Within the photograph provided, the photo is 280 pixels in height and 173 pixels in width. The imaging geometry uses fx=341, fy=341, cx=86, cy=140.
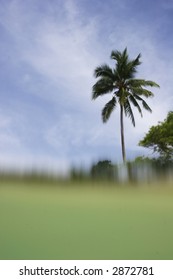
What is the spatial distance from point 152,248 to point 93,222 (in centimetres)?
198

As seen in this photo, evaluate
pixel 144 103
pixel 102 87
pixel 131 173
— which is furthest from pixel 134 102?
Answer: pixel 131 173

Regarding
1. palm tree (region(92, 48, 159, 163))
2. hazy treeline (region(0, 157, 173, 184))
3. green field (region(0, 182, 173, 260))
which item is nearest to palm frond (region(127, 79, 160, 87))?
palm tree (region(92, 48, 159, 163))

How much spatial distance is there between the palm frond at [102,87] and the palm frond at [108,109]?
78cm

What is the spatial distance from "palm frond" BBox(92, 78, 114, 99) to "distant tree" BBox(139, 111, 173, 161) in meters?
4.38

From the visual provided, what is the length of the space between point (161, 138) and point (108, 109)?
469 cm

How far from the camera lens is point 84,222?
954 centimetres

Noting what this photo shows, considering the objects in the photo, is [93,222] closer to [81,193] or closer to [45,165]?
[81,193]

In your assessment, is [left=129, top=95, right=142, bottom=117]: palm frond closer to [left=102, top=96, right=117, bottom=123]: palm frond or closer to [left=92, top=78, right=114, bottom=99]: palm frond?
[left=102, top=96, right=117, bottom=123]: palm frond

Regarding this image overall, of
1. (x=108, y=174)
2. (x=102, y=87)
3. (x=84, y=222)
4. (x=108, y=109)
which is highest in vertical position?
(x=102, y=87)

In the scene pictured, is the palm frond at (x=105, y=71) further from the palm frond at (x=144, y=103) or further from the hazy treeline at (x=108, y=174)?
the hazy treeline at (x=108, y=174)

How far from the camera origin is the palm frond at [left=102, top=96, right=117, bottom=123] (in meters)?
17.6

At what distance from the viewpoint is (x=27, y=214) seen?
30.9 feet

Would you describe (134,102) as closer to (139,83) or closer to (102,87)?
(139,83)
